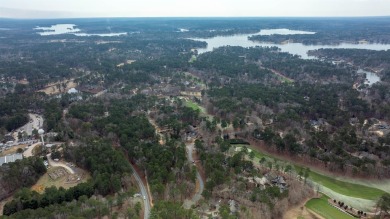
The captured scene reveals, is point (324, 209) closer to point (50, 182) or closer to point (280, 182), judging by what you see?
point (280, 182)

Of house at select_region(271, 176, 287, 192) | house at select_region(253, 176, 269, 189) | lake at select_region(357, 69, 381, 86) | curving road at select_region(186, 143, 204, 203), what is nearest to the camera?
curving road at select_region(186, 143, 204, 203)

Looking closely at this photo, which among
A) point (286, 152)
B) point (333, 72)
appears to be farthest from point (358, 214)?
point (333, 72)

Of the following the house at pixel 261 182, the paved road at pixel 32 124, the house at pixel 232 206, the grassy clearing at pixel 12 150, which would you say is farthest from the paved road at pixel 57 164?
the house at pixel 261 182

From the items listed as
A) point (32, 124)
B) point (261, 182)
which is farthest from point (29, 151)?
point (261, 182)

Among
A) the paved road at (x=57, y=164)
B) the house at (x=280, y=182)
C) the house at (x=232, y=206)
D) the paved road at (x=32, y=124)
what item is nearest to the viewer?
the house at (x=232, y=206)

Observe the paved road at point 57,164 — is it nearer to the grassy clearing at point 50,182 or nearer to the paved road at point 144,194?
the grassy clearing at point 50,182

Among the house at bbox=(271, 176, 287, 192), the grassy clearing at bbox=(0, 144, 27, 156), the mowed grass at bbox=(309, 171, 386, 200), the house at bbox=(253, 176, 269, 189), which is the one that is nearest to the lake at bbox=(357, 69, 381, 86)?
the mowed grass at bbox=(309, 171, 386, 200)

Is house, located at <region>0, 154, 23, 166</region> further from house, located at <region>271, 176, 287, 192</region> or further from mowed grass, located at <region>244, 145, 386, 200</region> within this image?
mowed grass, located at <region>244, 145, 386, 200</region>

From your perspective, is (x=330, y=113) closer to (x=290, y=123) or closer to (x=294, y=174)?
(x=290, y=123)
